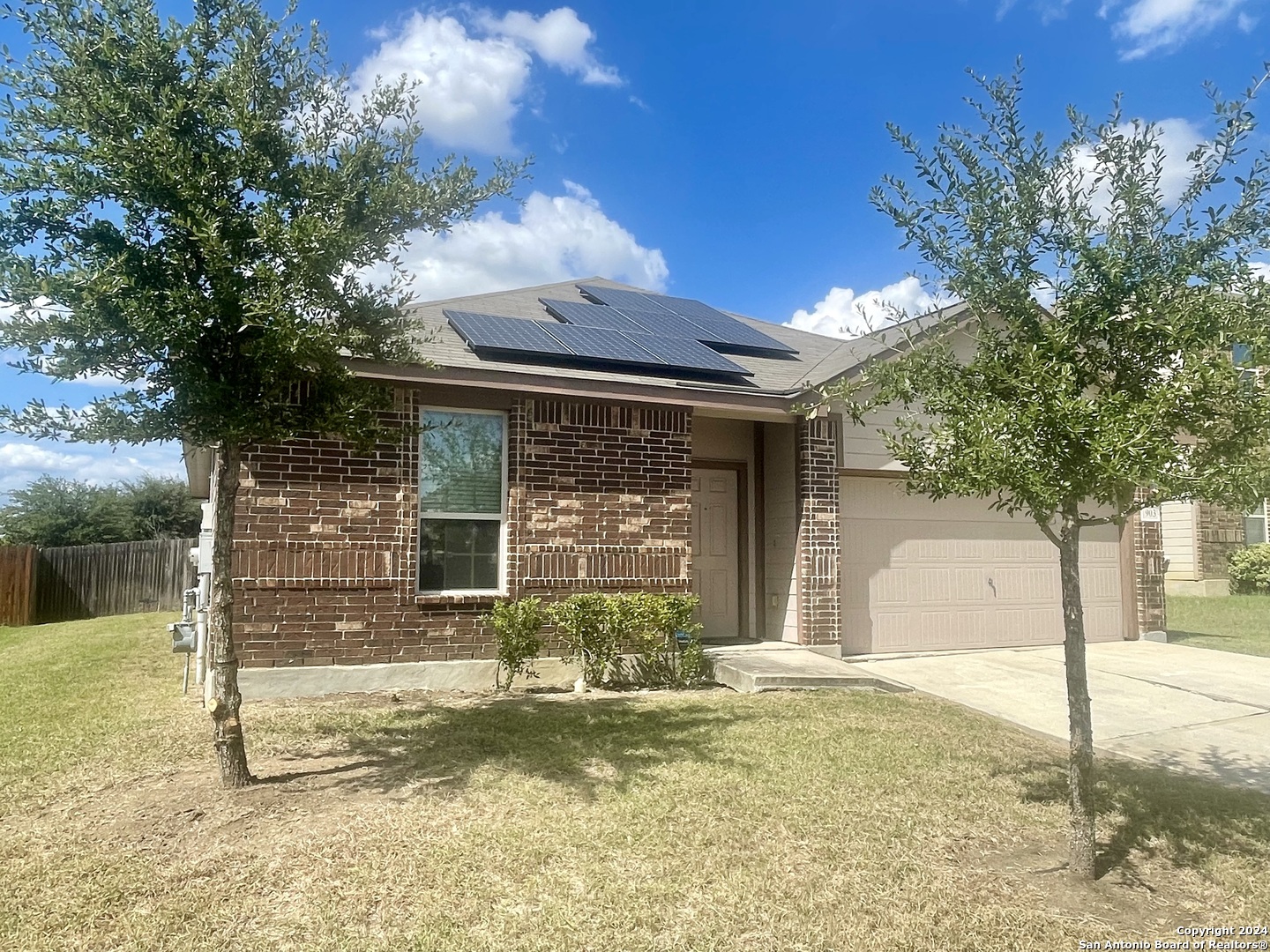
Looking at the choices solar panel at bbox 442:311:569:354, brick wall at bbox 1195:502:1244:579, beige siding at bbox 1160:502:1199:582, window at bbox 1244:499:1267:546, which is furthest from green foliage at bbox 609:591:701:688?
window at bbox 1244:499:1267:546

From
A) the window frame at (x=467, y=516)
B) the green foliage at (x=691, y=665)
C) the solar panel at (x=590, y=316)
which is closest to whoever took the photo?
the window frame at (x=467, y=516)

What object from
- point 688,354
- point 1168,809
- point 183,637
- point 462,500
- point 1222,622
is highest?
point 688,354

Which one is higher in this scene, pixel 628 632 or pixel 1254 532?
pixel 1254 532

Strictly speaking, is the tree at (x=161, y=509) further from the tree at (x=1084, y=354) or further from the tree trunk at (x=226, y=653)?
the tree at (x=1084, y=354)

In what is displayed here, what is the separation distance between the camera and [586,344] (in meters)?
9.23

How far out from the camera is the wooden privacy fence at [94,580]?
61.5ft

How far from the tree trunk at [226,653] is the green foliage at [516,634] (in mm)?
3095

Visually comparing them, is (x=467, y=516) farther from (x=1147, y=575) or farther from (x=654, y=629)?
(x=1147, y=575)

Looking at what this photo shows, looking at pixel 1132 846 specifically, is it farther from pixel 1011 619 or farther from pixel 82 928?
pixel 1011 619

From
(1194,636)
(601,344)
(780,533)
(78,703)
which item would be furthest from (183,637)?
(1194,636)

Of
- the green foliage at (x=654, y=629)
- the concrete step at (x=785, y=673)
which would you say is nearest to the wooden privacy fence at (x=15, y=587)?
the green foliage at (x=654, y=629)

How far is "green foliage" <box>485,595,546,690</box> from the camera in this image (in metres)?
7.93

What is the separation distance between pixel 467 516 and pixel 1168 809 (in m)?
6.15

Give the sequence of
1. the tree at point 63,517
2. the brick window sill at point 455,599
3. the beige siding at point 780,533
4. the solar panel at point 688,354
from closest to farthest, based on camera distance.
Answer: the brick window sill at point 455,599 < the solar panel at point 688,354 < the beige siding at point 780,533 < the tree at point 63,517
